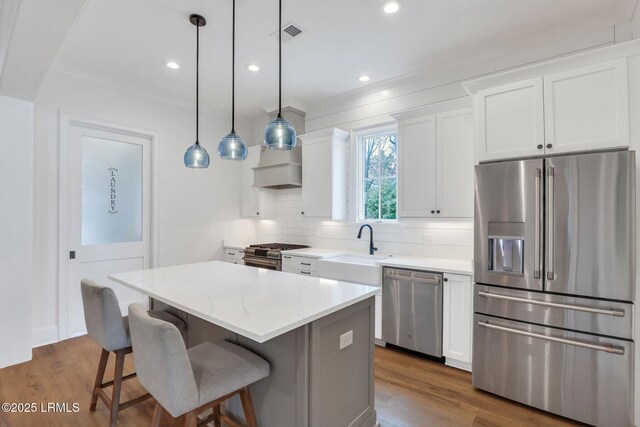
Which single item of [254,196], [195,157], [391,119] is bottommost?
[254,196]

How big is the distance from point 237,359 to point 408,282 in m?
1.82

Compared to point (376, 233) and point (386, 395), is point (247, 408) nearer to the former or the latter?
point (386, 395)

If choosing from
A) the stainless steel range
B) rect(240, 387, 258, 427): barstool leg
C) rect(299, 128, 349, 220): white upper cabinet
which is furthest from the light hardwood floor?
rect(299, 128, 349, 220): white upper cabinet

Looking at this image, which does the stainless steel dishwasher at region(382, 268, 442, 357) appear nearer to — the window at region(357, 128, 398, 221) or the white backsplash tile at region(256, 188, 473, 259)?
the white backsplash tile at region(256, 188, 473, 259)

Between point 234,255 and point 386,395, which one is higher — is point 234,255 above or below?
above

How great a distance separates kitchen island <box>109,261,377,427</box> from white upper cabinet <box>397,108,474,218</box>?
59.2 inches

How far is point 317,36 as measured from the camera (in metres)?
2.70

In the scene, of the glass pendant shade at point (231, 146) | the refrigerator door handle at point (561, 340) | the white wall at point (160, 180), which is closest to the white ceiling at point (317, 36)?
the white wall at point (160, 180)

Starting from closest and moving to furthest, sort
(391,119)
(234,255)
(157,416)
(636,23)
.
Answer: (157,416) < (636,23) < (391,119) < (234,255)

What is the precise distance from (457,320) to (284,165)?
2.74 m

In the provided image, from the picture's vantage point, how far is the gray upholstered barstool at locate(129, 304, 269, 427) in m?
1.24

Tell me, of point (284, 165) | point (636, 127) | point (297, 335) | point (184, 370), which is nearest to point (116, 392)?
point (184, 370)

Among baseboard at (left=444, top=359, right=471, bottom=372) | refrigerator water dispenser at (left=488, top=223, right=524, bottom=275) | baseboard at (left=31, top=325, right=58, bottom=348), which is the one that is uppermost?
refrigerator water dispenser at (left=488, top=223, right=524, bottom=275)

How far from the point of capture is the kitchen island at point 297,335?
147 centimetres
